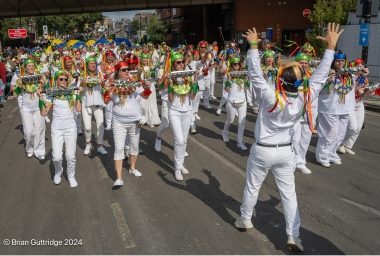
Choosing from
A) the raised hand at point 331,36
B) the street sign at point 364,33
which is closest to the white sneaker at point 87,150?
the raised hand at point 331,36

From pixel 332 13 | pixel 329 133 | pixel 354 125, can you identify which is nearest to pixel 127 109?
pixel 329 133

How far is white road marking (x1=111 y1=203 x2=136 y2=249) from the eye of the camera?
4628mm

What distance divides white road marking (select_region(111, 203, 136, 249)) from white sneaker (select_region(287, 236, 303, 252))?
70.6 inches

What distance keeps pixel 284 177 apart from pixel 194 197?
2046 mm

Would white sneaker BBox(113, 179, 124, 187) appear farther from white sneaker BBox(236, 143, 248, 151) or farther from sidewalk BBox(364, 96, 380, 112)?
sidewalk BBox(364, 96, 380, 112)

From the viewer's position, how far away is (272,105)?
160 inches

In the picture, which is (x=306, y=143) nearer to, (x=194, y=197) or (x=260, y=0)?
(x=194, y=197)

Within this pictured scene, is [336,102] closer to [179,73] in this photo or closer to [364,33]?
[179,73]

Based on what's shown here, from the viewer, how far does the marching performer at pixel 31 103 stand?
768 cm

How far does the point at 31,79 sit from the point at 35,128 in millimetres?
1069

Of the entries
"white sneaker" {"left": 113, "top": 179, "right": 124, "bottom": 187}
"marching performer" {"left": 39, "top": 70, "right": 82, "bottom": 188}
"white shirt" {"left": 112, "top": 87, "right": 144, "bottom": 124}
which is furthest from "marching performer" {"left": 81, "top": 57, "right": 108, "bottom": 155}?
"white sneaker" {"left": 113, "top": 179, "right": 124, "bottom": 187}

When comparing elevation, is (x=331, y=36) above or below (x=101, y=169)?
above

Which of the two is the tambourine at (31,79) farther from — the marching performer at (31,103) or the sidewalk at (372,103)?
the sidewalk at (372,103)

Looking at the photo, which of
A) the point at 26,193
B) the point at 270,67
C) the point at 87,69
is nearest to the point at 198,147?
the point at 270,67
